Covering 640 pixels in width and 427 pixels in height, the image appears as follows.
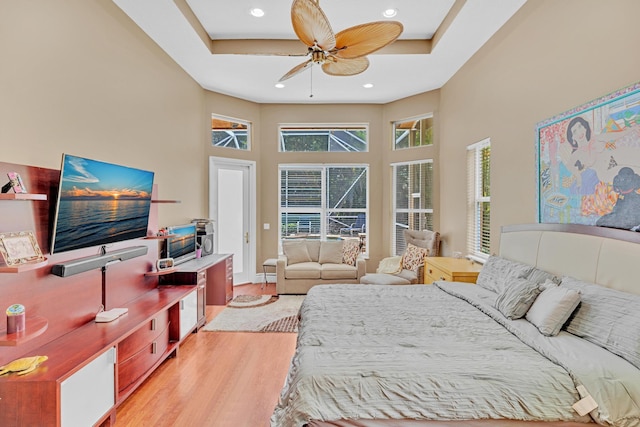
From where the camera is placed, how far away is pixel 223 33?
3.75 meters

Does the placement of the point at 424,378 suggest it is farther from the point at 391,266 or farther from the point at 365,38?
the point at 391,266

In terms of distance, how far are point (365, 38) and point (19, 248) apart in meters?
2.64

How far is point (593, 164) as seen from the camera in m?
2.16

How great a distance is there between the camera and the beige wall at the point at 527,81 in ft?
6.69

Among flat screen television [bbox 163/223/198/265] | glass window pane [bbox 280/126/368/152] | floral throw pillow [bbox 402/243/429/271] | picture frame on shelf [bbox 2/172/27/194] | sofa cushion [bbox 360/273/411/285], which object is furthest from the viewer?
glass window pane [bbox 280/126/368/152]

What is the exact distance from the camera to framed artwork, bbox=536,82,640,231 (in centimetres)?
188

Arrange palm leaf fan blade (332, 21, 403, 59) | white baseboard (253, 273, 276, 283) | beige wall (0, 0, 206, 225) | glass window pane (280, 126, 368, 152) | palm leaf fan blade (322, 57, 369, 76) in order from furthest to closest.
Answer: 1. glass window pane (280, 126, 368, 152)
2. white baseboard (253, 273, 276, 283)
3. palm leaf fan blade (322, 57, 369, 76)
4. palm leaf fan blade (332, 21, 403, 59)
5. beige wall (0, 0, 206, 225)

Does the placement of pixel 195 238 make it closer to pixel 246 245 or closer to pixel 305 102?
pixel 246 245

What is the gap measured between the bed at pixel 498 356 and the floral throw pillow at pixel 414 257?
2242mm

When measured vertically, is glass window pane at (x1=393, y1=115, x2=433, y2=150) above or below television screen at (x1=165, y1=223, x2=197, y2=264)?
above

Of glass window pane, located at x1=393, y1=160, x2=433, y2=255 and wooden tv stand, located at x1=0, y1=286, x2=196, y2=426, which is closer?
wooden tv stand, located at x1=0, y1=286, x2=196, y2=426

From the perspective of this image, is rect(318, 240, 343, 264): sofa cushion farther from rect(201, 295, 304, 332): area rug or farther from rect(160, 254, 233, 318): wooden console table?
rect(160, 254, 233, 318): wooden console table

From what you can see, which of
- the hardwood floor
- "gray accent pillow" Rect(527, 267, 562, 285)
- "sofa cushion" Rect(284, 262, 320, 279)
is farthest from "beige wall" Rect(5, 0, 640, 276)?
the hardwood floor

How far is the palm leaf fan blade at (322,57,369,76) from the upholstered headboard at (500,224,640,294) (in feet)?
6.99
